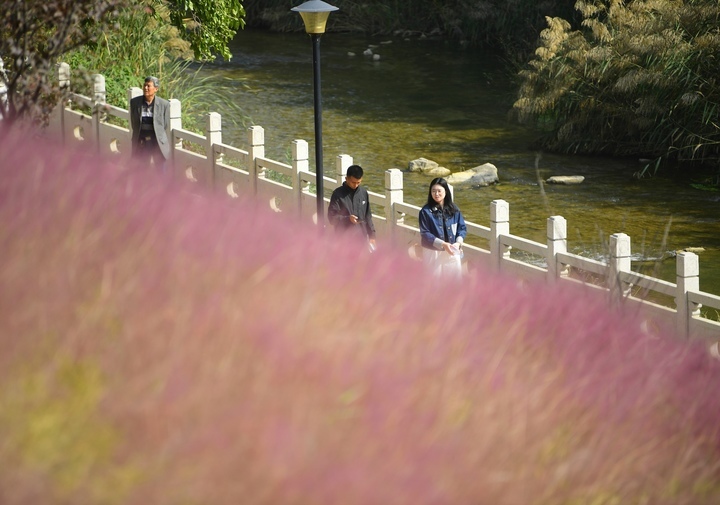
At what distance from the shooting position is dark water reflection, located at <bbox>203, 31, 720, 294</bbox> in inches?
720

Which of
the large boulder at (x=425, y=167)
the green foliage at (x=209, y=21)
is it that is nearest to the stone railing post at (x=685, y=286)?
the green foliage at (x=209, y=21)

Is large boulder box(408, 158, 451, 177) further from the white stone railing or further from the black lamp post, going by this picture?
the black lamp post

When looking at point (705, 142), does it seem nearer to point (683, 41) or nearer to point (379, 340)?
point (683, 41)

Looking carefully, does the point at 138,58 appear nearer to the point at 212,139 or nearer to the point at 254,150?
the point at 212,139

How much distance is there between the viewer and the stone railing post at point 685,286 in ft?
34.3

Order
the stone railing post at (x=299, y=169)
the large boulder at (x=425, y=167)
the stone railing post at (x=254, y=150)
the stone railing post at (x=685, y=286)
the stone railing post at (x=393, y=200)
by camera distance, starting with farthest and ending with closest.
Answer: the large boulder at (x=425, y=167) < the stone railing post at (x=254, y=150) < the stone railing post at (x=299, y=169) < the stone railing post at (x=393, y=200) < the stone railing post at (x=685, y=286)

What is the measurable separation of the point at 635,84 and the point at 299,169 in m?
9.09

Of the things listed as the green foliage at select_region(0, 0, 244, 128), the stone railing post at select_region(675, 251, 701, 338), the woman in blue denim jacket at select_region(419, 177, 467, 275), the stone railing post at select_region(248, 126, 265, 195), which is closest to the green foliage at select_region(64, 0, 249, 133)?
the green foliage at select_region(0, 0, 244, 128)

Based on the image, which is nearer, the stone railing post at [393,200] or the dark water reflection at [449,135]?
the stone railing post at [393,200]

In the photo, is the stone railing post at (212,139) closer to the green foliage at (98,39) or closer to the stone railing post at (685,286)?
the green foliage at (98,39)

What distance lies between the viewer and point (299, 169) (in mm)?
14234

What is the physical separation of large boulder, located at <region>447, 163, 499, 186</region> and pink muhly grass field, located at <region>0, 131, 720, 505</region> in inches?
658

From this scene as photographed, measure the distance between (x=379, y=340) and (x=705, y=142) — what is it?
61.3ft

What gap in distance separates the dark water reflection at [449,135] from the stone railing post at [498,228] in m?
1.97
